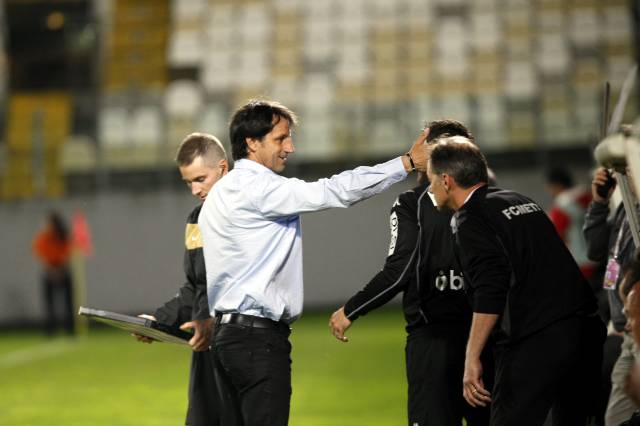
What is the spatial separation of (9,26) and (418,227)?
60.7 ft

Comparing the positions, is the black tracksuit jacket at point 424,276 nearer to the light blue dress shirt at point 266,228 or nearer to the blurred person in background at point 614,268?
the light blue dress shirt at point 266,228

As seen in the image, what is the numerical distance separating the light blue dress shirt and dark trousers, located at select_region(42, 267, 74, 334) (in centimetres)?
1273

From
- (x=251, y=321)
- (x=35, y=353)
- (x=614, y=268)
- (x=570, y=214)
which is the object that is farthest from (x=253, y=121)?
(x=35, y=353)

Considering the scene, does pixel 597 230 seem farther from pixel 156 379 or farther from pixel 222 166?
pixel 156 379

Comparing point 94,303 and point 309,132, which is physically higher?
point 309,132

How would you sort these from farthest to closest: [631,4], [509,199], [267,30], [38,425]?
[267,30] → [631,4] → [38,425] → [509,199]

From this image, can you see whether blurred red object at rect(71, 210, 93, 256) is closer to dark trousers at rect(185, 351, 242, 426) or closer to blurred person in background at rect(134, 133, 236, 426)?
blurred person in background at rect(134, 133, 236, 426)

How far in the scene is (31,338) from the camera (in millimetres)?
16734

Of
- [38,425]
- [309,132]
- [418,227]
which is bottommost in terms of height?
[38,425]

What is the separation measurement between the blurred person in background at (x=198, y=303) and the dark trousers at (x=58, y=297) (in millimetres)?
11725

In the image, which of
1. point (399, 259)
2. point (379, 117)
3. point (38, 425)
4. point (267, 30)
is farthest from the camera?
point (267, 30)

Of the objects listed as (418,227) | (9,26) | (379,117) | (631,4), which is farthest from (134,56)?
(418,227)

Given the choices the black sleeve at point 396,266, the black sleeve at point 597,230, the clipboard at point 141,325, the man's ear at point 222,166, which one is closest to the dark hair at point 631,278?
the black sleeve at point 396,266

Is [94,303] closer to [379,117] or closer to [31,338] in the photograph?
[31,338]
